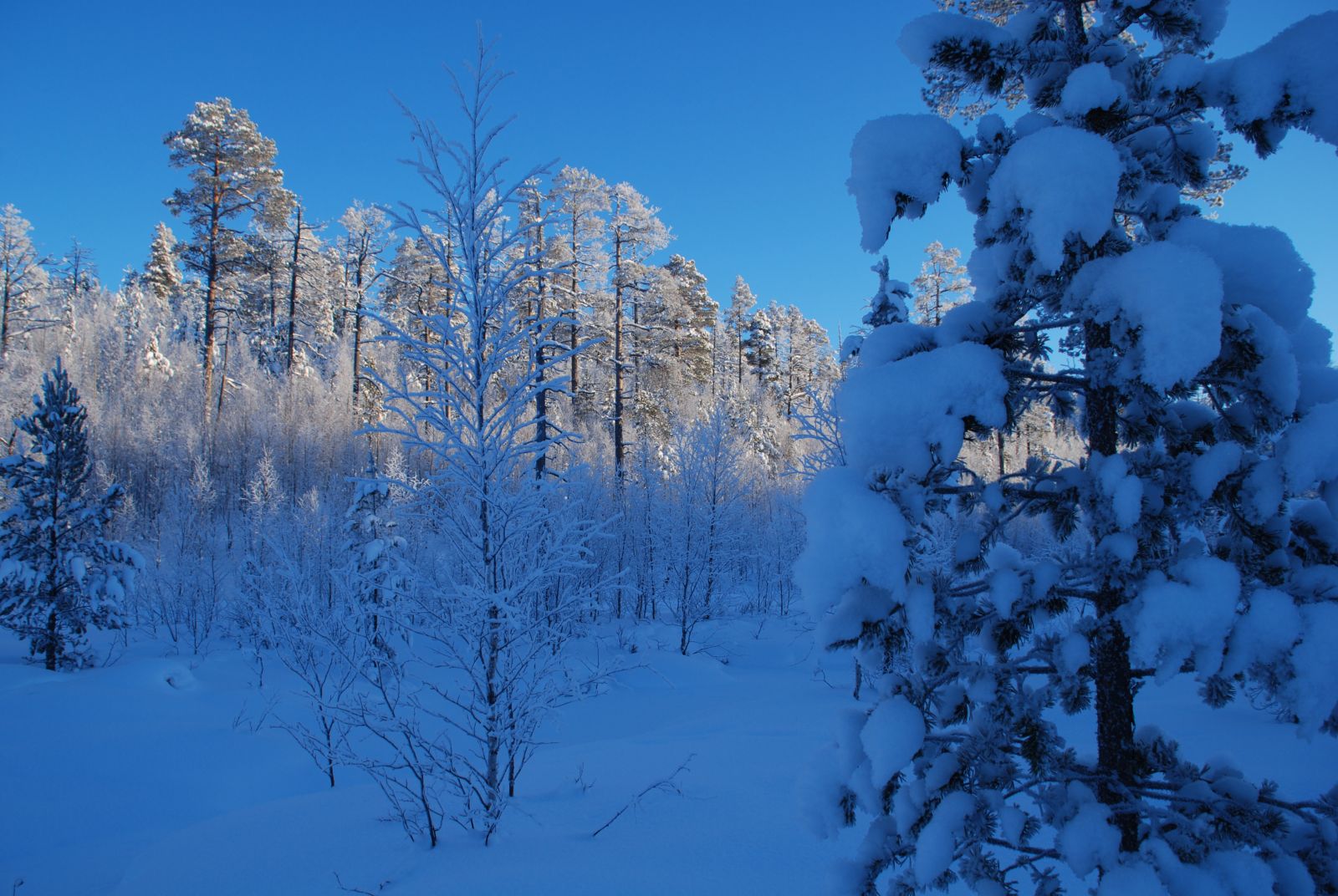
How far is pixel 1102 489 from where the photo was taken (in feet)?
6.70

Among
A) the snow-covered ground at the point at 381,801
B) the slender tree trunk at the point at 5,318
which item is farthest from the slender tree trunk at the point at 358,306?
the snow-covered ground at the point at 381,801

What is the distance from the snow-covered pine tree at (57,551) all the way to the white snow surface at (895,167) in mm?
17256

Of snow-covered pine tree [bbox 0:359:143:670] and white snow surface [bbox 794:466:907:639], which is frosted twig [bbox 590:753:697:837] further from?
snow-covered pine tree [bbox 0:359:143:670]

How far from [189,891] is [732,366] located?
40973 mm

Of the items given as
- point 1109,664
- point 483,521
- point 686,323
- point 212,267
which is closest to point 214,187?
point 212,267

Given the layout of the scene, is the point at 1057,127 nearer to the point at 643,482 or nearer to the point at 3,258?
the point at 643,482

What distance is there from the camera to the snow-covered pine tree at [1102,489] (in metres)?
1.76

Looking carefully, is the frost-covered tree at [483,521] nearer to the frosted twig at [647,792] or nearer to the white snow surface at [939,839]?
the frosted twig at [647,792]

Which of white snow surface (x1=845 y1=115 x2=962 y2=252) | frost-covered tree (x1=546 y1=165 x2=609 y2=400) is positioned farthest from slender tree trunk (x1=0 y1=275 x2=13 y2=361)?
white snow surface (x1=845 y1=115 x2=962 y2=252)

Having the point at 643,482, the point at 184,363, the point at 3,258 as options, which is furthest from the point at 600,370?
the point at 3,258

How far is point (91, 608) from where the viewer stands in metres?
13.1

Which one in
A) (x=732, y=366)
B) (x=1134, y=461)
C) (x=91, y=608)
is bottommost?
(x=91, y=608)

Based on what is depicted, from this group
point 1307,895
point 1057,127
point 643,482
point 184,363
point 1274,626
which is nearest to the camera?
point 1274,626

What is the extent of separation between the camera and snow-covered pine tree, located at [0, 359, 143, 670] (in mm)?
12375
